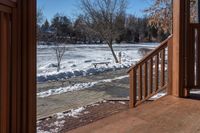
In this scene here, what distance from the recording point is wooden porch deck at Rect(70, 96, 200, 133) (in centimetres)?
367

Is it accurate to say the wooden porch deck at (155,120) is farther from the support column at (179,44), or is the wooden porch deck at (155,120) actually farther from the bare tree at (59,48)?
the bare tree at (59,48)

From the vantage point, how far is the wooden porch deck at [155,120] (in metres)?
3.67

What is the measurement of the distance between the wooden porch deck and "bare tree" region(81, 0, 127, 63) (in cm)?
1748

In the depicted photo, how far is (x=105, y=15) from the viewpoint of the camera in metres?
22.5

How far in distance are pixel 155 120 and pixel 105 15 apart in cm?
1888

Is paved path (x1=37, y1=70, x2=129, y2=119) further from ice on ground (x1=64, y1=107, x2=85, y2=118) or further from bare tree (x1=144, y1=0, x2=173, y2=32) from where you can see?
bare tree (x1=144, y1=0, x2=173, y2=32)

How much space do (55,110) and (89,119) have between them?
1.20 meters

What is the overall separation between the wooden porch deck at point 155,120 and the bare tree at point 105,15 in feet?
57.3
